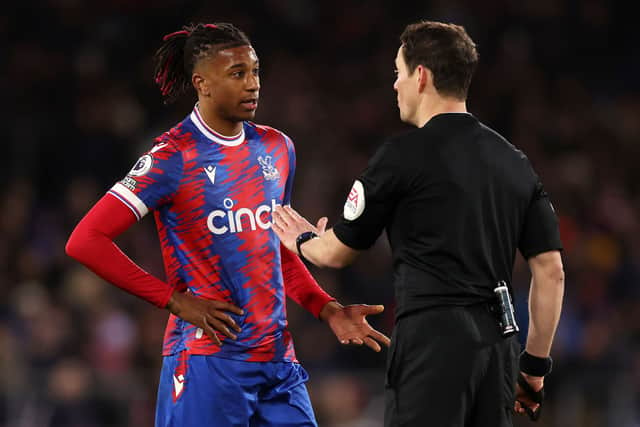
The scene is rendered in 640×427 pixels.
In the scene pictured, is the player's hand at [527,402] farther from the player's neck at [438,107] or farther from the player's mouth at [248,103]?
the player's mouth at [248,103]

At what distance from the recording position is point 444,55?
11.0ft

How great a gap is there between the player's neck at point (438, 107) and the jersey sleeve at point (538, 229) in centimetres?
38

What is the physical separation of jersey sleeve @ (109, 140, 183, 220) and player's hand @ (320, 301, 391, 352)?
809 mm

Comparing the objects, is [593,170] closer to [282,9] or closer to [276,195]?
[282,9]

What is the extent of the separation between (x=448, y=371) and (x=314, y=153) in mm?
6583

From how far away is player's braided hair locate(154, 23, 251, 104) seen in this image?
399 centimetres

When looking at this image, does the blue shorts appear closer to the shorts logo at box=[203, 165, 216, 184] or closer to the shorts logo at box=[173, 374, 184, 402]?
the shorts logo at box=[173, 374, 184, 402]

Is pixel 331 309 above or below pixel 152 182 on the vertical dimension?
below

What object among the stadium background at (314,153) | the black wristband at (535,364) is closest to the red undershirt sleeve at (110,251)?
the black wristband at (535,364)

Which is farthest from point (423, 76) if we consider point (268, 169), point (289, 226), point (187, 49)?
point (187, 49)

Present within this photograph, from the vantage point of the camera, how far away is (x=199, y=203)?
12.7ft

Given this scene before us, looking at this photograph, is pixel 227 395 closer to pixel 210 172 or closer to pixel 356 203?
pixel 210 172

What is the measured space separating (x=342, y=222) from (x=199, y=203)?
2.17 feet

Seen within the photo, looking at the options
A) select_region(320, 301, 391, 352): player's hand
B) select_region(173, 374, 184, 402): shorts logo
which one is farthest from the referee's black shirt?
select_region(173, 374, 184, 402): shorts logo
